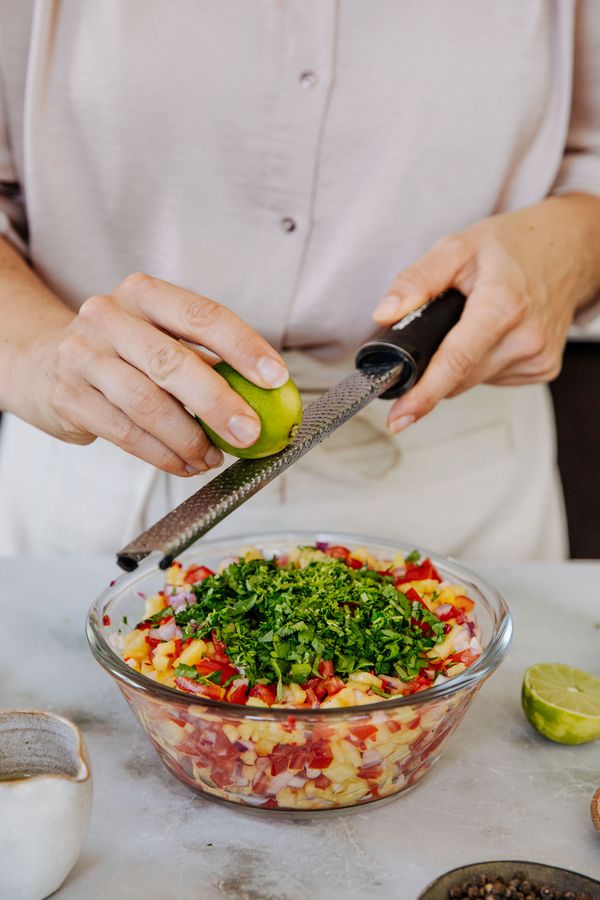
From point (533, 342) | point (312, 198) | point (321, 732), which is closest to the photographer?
point (321, 732)

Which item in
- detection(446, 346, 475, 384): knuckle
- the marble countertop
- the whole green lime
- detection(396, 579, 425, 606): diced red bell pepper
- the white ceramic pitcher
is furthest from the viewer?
detection(446, 346, 475, 384): knuckle

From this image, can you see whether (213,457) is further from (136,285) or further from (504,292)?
(504,292)

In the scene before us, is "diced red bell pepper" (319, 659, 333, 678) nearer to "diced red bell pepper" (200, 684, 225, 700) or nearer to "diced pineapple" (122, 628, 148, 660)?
"diced red bell pepper" (200, 684, 225, 700)

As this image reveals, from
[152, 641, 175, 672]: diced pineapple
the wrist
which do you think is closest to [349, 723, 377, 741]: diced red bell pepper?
[152, 641, 175, 672]: diced pineapple

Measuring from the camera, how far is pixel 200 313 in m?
1.06

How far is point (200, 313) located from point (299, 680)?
40 cm

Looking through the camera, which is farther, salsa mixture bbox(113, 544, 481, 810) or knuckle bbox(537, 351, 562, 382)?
knuckle bbox(537, 351, 562, 382)

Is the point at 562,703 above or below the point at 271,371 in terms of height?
below

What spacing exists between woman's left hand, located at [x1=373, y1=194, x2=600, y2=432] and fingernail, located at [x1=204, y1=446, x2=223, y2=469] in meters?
0.29

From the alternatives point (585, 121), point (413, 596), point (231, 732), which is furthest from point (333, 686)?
point (585, 121)

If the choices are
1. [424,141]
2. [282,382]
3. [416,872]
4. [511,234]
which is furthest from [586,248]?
[416,872]

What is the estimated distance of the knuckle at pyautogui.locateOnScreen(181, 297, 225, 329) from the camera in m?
1.05

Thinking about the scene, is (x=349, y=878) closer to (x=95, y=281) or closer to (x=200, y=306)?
(x=200, y=306)

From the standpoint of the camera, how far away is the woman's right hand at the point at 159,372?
1043mm
